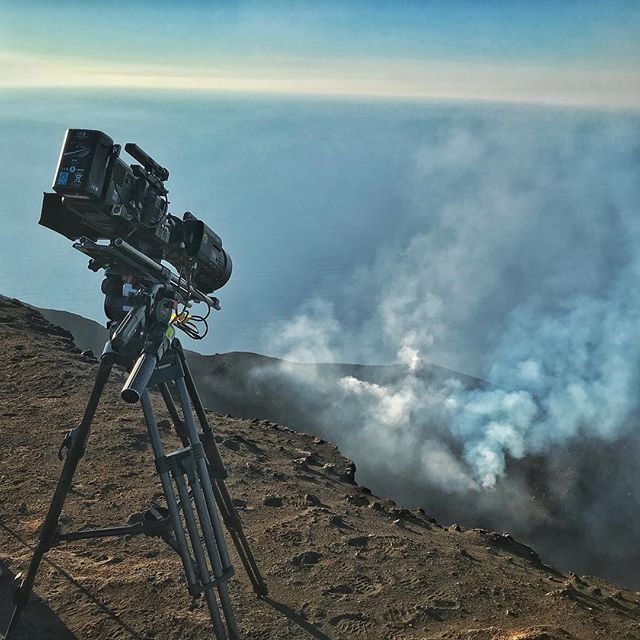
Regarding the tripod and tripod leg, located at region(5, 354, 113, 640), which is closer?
the tripod

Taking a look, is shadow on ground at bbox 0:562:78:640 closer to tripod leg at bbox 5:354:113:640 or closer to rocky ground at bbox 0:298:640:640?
rocky ground at bbox 0:298:640:640

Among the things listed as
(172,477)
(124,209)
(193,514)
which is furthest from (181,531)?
(124,209)

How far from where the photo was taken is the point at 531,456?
122ft

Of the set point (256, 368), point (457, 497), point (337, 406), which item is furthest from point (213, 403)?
point (457, 497)

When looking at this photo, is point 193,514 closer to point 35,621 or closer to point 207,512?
point 207,512

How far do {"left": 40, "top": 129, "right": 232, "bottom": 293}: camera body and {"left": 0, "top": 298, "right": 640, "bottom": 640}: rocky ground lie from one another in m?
3.52

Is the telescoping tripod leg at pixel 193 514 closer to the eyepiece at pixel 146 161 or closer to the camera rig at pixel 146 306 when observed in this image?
the camera rig at pixel 146 306

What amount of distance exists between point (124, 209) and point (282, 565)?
491 centimetres

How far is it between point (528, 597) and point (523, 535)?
77.4 ft

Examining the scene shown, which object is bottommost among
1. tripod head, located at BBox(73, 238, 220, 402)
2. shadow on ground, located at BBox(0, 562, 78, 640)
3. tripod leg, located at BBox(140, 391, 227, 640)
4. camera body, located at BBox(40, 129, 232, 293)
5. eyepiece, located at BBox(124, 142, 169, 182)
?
shadow on ground, located at BBox(0, 562, 78, 640)

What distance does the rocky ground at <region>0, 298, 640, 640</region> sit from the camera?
617 centimetres

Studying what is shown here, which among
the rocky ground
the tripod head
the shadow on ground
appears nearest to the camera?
the tripod head

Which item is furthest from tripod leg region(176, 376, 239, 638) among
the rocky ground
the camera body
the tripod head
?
the rocky ground

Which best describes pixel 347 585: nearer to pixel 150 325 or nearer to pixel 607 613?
pixel 607 613
